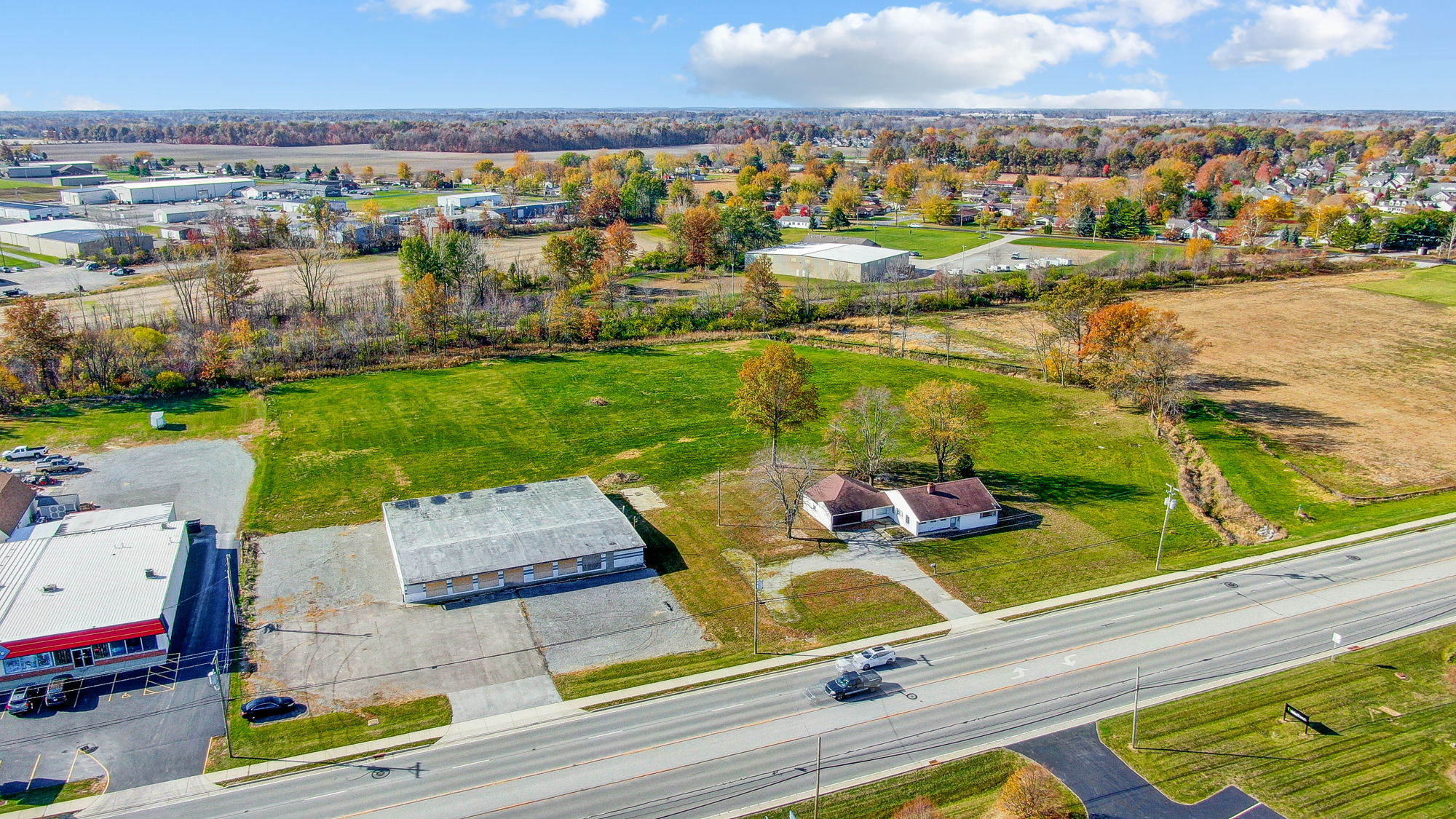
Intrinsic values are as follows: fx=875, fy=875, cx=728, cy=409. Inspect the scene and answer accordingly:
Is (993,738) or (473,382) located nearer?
(993,738)

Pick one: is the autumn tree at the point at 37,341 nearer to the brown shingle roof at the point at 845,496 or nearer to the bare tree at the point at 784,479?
the bare tree at the point at 784,479

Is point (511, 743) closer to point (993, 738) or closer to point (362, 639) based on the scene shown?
point (362, 639)

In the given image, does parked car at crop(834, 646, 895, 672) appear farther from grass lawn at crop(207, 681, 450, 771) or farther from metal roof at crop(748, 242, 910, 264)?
metal roof at crop(748, 242, 910, 264)

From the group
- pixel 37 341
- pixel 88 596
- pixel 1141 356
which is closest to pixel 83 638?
pixel 88 596

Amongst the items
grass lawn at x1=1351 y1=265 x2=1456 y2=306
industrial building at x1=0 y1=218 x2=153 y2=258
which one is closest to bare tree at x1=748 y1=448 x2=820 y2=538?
grass lawn at x1=1351 y1=265 x2=1456 y2=306

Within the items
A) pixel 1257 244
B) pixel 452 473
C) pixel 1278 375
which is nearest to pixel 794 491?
Answer: pixel 452 473

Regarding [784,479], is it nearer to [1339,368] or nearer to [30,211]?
[1339,368]
